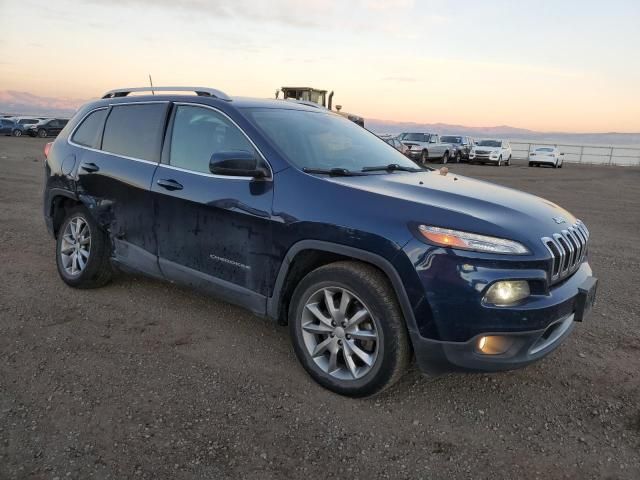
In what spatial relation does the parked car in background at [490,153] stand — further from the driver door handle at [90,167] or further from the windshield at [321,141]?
the driver door handle at [90,167]

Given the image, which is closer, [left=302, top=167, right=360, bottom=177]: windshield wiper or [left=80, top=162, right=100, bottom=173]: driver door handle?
[left=302, top=167, right=360, bottom=177]: windshield wiper

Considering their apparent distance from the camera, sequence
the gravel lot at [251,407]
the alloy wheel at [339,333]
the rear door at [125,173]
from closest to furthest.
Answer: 1. the gravel lot at [251,407]
2. the alloy wheel at [339,333]
3. the rear door at [125,173]

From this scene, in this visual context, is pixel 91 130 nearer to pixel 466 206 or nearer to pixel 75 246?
pixel 75 246

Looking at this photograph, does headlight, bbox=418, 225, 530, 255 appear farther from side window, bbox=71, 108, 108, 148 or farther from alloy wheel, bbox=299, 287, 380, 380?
side window, bbox=71, 108, 108, 148

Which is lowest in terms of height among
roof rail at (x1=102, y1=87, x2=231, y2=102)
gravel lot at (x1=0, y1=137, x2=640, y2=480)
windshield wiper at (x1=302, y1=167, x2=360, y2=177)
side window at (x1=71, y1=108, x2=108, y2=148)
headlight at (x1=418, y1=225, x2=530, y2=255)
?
gravel lot at (x1=0, y1=137, x2=640, y2=480)

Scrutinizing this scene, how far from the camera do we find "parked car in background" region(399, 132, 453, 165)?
90.0 ft

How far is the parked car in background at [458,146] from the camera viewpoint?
3153 centimetres

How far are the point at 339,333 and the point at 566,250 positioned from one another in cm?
141

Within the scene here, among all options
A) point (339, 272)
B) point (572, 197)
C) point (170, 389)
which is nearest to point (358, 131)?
point (339, 272)

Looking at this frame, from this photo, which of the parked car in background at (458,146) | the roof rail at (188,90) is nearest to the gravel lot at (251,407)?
the roof rail at (188,90)

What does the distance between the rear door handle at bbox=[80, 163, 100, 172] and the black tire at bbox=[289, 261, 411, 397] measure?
237cm

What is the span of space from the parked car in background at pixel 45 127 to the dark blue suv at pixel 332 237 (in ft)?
123

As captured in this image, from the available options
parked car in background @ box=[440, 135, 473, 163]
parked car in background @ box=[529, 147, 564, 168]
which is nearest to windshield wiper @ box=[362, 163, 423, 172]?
parked car in background @ box=[440, 135, 473, 163]

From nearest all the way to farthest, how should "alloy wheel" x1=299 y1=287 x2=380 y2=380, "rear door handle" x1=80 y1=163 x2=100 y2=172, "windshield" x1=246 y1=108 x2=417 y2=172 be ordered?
"alloy wheel" x1=299 y1=287 x2=380 y2=380 < "windshield" x1=246 y1=108 x2=417 y2=172 < "rear door handle" x1=80 y1=163 x2=100 y2=172
